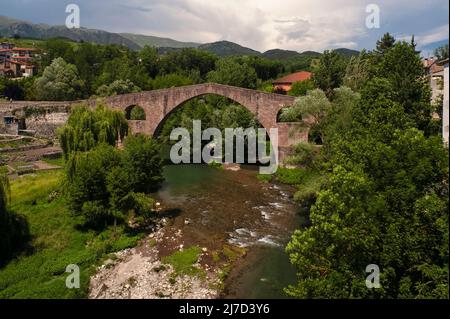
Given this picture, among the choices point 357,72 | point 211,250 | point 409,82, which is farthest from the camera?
point 357,72

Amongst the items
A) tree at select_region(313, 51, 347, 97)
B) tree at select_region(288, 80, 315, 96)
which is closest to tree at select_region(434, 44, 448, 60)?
tree at select_region(313, 51, 347, 97)

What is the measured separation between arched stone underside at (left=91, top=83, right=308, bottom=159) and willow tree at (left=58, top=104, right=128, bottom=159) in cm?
1370

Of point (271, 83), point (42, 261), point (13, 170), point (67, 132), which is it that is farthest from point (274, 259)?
point (271, 83)

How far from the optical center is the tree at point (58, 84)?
51.7m

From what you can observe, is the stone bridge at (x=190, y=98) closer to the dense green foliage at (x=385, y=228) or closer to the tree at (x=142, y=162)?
the tree at (x=142, y=162)

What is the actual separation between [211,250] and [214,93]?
2282cm

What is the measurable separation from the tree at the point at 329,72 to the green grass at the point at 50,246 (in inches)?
1139

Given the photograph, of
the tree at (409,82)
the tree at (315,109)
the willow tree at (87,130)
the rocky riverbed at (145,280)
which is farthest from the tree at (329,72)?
the rocky riverbed at (145,280)

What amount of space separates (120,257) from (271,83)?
5640 centimetres

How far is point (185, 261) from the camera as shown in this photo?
17.6 m

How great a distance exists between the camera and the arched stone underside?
3597cm

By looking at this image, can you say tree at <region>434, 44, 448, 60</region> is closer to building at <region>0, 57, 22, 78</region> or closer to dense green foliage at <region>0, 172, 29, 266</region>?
dense green foliage at <region>0, 172, 29, 266</region>

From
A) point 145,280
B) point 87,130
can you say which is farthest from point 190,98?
point 145,280

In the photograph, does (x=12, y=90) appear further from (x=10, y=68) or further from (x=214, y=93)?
(x=214, y=93)
